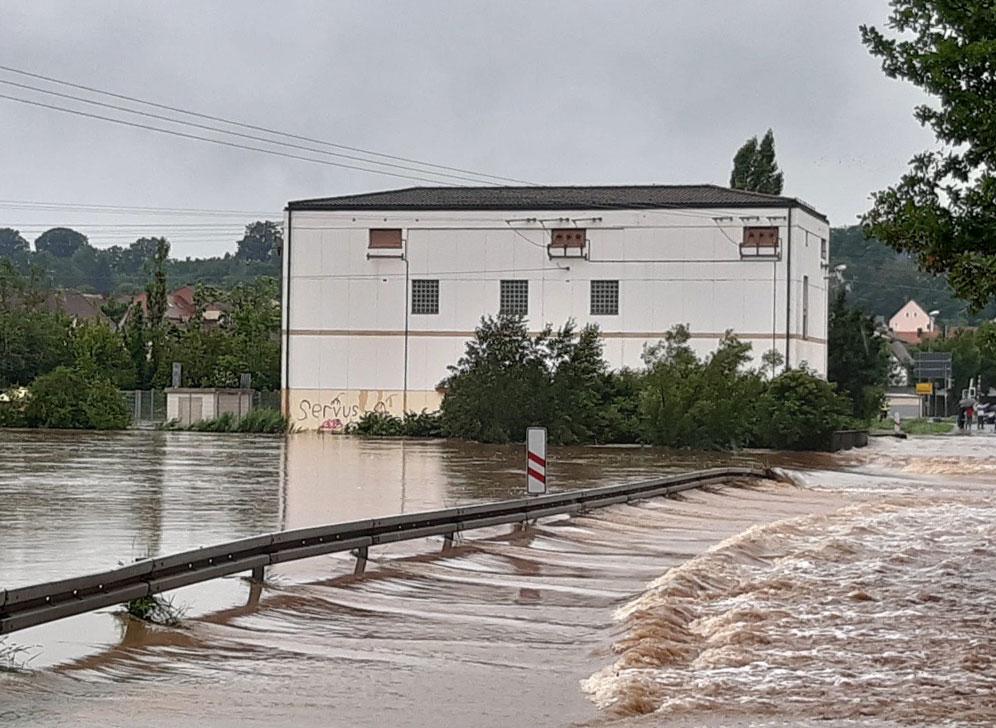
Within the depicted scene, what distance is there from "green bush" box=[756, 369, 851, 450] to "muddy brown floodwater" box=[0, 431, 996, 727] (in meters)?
29.6

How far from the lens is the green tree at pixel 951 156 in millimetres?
17938

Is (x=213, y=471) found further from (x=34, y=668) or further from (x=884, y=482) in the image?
(x=34, y=668)

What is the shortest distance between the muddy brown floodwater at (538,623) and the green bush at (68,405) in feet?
134

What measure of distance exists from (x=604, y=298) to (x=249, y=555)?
61.2 metres

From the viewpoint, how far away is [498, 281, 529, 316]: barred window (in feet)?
251

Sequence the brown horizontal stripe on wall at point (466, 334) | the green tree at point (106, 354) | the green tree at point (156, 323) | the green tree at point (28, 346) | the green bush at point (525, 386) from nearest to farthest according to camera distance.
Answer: the green bush at point (525, 386) → the brown horizontal stripe on wall at point (466, 334) → the green tree at point (28, 346) → the green tree at point (106, 354) → the green tree at point (156, 323)

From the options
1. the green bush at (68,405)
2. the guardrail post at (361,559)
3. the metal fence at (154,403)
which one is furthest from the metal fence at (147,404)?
the guardrail post at (361,559)

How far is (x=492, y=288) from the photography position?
76.7 m

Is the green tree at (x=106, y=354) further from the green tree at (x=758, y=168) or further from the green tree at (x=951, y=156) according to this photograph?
the green tree at (x=951, y=156)

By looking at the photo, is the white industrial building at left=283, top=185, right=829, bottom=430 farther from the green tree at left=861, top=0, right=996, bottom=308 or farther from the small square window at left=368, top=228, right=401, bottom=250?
the green tree at left=861, top=0, right=996, bottom=308

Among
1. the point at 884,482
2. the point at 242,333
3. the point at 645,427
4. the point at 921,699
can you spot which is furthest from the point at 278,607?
the point at 242,333

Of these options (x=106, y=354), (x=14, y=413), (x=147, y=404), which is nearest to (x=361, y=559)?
(x=14, y=413)

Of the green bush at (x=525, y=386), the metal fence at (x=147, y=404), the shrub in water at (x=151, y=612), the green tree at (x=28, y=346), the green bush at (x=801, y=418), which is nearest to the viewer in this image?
the shrub in water at (x=151, y=612)

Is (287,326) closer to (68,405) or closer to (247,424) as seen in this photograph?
(247,424)
